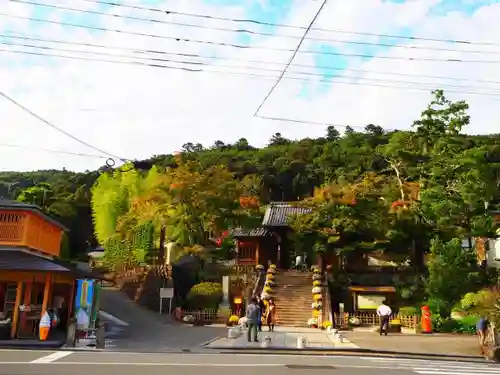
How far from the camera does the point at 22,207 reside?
802 inches

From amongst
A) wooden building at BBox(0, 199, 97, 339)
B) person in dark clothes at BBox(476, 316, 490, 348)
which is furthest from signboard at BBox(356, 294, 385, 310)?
wooden building at BBox(0, 199, 97, 339)

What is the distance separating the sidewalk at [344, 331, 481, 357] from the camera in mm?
18250

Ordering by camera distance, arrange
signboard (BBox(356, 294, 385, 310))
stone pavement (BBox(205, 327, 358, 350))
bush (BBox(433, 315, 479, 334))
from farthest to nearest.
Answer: signboard (BBox(356, 294, 385, 310))
bush (BBox(433, 315, 479, 334))
stone pavement (BBox(205, 327, 358, 350))

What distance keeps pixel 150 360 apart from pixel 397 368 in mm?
6601

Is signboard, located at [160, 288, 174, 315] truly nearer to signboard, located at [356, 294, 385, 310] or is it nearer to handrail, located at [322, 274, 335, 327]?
handrail, located at [322, 274, 335, 327]

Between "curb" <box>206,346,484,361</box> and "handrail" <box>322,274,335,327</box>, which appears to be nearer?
"curb" <box>206,346,484,361</box>

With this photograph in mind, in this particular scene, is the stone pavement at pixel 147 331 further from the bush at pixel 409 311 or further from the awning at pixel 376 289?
the bush at pixel 409 311

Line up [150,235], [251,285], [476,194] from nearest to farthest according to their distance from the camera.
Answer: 1. [476,194]
2. [251,285]
3. [150,235]

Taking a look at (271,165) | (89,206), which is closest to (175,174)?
(89,206)

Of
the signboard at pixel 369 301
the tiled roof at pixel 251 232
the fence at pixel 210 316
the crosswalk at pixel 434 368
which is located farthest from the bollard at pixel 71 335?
the tiled roof at pixel 251 232

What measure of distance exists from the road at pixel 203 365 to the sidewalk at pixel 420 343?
3.44 m

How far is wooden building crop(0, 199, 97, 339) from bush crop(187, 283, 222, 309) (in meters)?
8.38

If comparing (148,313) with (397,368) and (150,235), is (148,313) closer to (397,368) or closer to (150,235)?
(150,235)

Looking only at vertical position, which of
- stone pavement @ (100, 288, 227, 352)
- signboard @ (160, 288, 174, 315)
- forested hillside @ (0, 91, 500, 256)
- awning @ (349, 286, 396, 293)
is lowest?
stone pavement @ (100, 288, 227, 352)
